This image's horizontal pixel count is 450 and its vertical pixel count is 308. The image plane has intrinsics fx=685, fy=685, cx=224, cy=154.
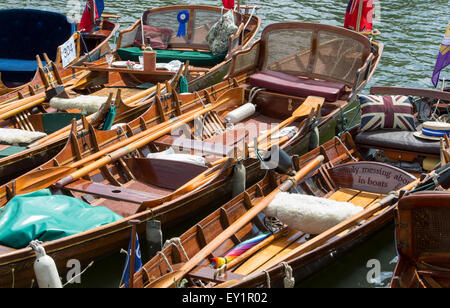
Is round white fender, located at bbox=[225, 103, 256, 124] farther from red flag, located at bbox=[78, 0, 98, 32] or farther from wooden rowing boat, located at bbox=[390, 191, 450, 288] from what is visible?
wooden rowing boat, located at bbox=[390, 191, 450, 288]

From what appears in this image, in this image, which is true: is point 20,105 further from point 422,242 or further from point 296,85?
point 422,242

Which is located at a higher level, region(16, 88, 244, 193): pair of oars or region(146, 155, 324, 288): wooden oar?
region(16, 88, 244, 193): pair of oars

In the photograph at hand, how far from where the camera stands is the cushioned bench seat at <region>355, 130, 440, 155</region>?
10.3 meters

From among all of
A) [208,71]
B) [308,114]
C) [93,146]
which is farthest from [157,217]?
[208,71]

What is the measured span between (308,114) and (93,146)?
3699mm

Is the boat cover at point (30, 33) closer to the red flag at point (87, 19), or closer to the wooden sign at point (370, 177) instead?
the red flag at point (87, 19)

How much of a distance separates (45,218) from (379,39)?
17.3 m

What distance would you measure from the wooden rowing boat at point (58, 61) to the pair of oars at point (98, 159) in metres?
2.93

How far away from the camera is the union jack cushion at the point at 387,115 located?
35.4ft

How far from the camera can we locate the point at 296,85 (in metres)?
12.7

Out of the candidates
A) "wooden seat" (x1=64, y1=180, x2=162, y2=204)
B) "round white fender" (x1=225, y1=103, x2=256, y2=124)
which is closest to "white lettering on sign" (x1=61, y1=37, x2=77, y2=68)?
"round white fender" (x1=225, y1=103, x2=256, y2=124)

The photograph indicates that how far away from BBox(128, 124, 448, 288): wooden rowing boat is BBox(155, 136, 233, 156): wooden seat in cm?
122

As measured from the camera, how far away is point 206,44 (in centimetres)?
1590

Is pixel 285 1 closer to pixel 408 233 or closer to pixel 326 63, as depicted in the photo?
pixel 326 63
